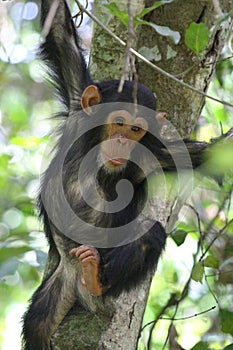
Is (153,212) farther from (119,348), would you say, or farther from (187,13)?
(187,13)

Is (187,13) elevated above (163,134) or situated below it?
above

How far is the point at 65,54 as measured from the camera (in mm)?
4086

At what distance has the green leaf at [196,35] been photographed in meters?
3.25

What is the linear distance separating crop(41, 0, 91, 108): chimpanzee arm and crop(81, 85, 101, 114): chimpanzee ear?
0.50ft

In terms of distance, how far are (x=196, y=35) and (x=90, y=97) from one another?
781 mm

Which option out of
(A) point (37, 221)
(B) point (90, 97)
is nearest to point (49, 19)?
(B) point (90, 97)

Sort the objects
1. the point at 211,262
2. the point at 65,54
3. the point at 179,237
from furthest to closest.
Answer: the point at 179,237
the point at 211,262
the point at 65,54

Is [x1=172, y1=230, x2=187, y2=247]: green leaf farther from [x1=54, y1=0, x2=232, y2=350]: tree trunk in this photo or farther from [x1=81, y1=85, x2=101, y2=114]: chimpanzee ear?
[x1=81, y1=85, x2=101, y2=114]: chimpanzee ear

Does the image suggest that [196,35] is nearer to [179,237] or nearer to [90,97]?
[90,97]

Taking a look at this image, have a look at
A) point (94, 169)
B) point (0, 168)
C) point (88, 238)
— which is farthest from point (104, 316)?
point (0, 168)

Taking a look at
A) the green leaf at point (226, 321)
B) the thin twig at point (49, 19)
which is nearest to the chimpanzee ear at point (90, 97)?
the thin twig at point (49, 19)

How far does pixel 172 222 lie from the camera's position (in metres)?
4.19

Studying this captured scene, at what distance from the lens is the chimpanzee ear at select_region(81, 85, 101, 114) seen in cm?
381

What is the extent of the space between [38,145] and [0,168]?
1.26 ft
